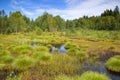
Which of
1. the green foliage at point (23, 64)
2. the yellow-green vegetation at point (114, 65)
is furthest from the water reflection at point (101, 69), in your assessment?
the green foliage at point (23, 64)

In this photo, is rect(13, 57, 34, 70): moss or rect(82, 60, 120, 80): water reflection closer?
rect(82, 60, 120, 80): water reflection

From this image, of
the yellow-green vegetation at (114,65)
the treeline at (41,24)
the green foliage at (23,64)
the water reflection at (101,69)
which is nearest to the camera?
the water reflection at (101,69)

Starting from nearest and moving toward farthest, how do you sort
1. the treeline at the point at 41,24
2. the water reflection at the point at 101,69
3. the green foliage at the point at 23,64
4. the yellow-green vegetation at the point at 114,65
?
the water reflection at the point at 101,69
the green foliage at the point at 23,64
the yellow-green vegetation at the point at 114,65
the treeline at the point at 41,24

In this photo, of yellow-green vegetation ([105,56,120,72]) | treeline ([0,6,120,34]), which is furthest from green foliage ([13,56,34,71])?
treeline ([0,6,120,34])

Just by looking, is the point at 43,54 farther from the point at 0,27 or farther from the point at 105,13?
the point at 105,13

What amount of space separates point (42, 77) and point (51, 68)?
2386mm

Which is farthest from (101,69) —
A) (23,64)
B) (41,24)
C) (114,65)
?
(41,24)

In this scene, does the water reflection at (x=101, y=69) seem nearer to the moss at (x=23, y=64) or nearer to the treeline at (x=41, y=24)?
the moss at (x=23, y=64)

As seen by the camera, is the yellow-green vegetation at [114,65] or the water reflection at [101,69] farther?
the yellow-green vegetation at [114,65]

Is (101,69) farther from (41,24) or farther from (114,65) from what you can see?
(41,24)

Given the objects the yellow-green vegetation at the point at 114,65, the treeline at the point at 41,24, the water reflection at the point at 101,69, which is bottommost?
the water reflection at the point at 101,69

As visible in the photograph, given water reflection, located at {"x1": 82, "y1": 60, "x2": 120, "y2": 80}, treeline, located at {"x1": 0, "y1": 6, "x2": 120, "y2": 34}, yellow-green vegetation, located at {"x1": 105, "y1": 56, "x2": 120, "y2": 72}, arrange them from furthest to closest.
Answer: treeline, located at {"x1": 0, "y1": 6, "x2": 120, "y2": 34}, yellow-green vegetation, located at {"x1": 105, "y1": 56, "x2": 120, "y2": 72}, water reflection, located at {"x1": 82, "y1": 60, "x2": 120, "y2": 80}

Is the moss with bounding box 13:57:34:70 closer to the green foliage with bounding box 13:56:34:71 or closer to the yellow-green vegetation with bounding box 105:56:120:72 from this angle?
the green foliage with bounding box 13:56:34:71

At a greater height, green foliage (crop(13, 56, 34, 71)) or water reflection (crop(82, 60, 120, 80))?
green foliage (crop(13, 56, 34, 71))
